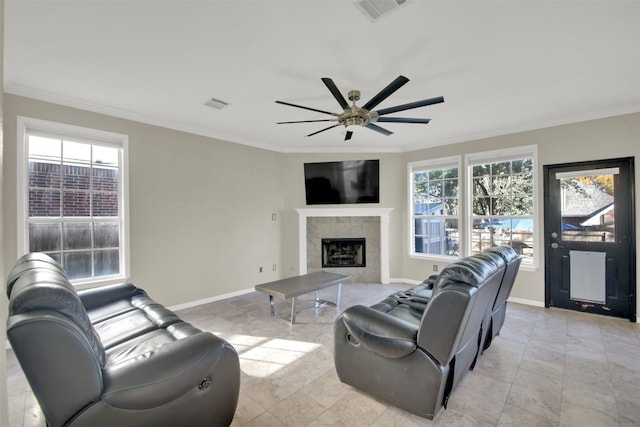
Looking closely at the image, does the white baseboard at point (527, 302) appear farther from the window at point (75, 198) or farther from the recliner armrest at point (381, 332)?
the window at point (75, 198)

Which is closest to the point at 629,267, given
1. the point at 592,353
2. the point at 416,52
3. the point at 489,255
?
the point at 592,353

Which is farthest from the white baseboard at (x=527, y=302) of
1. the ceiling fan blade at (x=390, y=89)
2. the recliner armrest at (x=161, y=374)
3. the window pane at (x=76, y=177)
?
the window pane at (x=76, y=177)

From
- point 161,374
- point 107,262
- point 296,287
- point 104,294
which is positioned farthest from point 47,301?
point 107,262

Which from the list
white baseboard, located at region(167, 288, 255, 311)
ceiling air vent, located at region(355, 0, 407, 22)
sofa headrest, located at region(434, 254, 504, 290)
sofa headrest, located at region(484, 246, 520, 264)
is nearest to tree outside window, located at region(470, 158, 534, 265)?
sofa headrest, located at region(484, 246, 520, 264)

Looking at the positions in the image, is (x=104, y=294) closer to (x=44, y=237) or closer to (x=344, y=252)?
(x=44, y=237)

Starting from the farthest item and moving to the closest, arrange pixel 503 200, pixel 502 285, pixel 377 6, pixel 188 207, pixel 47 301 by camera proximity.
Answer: pixel 503 200 → pixel 188 207 → pixel 502 285 → pixel 377 6 → pixel 47 301

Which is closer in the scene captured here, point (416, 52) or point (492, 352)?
point (416, 52)

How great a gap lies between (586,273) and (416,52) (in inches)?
146

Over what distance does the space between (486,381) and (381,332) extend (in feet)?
3.67

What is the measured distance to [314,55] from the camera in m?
2.48

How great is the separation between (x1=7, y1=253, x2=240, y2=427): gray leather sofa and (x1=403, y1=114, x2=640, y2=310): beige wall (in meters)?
4.38

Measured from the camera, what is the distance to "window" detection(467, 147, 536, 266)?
4402 mm

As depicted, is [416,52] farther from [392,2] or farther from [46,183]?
[46,183]

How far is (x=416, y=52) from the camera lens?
2441mm
